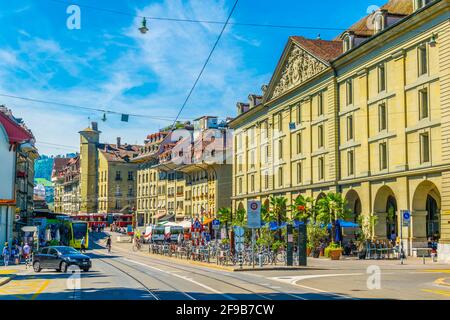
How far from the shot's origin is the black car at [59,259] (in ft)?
113

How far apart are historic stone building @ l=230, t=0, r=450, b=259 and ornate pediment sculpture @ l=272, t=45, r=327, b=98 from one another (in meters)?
0.12

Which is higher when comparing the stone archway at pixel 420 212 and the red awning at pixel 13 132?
the red awning at pixel 13 132

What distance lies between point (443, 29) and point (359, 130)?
14.1m

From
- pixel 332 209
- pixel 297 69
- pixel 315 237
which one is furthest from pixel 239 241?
pixel 297 69

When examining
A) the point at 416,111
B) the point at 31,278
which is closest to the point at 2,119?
the point at 31,278

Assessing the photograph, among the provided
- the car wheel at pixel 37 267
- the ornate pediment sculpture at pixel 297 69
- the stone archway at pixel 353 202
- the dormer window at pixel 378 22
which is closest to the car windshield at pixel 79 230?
the ornate pediment sculpture at pixel 297 69

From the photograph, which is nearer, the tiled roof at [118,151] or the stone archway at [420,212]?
the stone archway at [420,212]

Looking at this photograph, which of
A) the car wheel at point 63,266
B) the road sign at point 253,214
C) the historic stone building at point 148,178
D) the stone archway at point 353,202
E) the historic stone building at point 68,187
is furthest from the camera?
the historic stone building at point 68,187

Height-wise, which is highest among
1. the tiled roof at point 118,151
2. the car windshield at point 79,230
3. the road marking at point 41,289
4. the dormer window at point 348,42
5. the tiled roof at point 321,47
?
the tiled roof at point 321,47

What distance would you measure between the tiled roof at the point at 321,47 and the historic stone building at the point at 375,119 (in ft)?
0.35

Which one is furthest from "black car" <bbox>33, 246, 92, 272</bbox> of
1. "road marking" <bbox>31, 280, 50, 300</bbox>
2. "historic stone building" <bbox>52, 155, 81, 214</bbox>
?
"historic stone building" <bbox>52, 155, 81, 214</bbox>

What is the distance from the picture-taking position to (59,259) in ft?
115

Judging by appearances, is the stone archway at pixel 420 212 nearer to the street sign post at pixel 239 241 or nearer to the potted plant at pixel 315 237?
the potted plant at pixel 315 237

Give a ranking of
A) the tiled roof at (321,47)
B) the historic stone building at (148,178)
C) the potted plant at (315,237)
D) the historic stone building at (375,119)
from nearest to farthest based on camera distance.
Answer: the historic stone building at (375,119) < the potted plant at (315,237) < the tiled roof at (321,47) < the historic stone building at (148,178)
